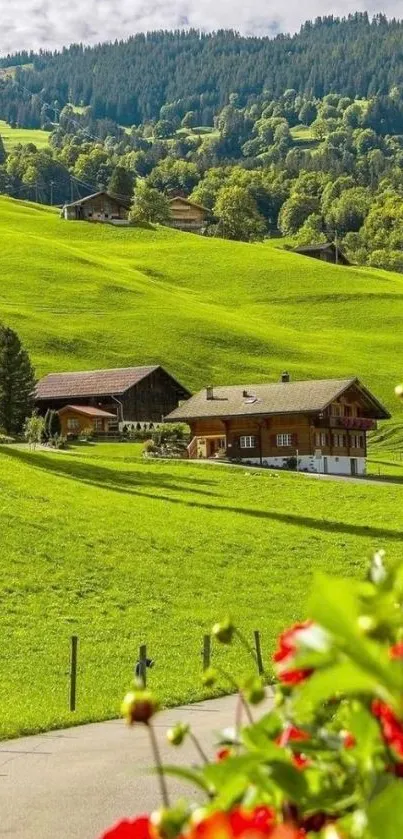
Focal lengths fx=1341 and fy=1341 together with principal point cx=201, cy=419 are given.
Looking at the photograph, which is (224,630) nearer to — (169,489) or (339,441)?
(169,489)

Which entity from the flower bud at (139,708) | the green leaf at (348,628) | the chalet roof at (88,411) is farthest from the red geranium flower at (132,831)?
the chalet roof at (88,411)

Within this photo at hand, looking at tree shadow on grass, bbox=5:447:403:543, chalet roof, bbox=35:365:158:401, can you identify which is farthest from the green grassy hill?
tree shadow on grass, bbox=5:447:403:543

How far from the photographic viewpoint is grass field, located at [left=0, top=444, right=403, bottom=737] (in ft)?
81.8

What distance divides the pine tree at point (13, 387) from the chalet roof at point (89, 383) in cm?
1085

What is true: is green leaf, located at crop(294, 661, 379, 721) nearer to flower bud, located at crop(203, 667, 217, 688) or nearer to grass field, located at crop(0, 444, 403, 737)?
flower bud, located at crop(203, 667, 217, 688)

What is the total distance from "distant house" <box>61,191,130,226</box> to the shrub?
180983 millimetres

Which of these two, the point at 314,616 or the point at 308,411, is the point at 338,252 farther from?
the point at 314,616

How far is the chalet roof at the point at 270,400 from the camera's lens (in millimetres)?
78125

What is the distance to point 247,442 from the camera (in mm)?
79688

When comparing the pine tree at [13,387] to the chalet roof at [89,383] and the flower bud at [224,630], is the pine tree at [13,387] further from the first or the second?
the flower bud at [224,630]

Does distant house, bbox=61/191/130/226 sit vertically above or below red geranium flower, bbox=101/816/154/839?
above

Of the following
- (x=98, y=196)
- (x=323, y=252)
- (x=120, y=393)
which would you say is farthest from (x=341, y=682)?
(x=98, y=196)

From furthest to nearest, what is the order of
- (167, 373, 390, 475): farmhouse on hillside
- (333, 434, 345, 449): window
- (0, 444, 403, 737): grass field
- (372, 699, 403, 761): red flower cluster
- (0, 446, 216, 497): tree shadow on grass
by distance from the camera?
1. (333, 434, 345, 449): window
2. (167, 373, 390, 475): farmhouse on hillside
3. (0, 446, 216, 497): tree shadow on grass
4. (0, 444, 403, 737): grass field
5. (372, 699, 403, 761): red flower cluster

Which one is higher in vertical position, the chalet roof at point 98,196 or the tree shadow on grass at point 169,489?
the chalet roof at point 98,196
